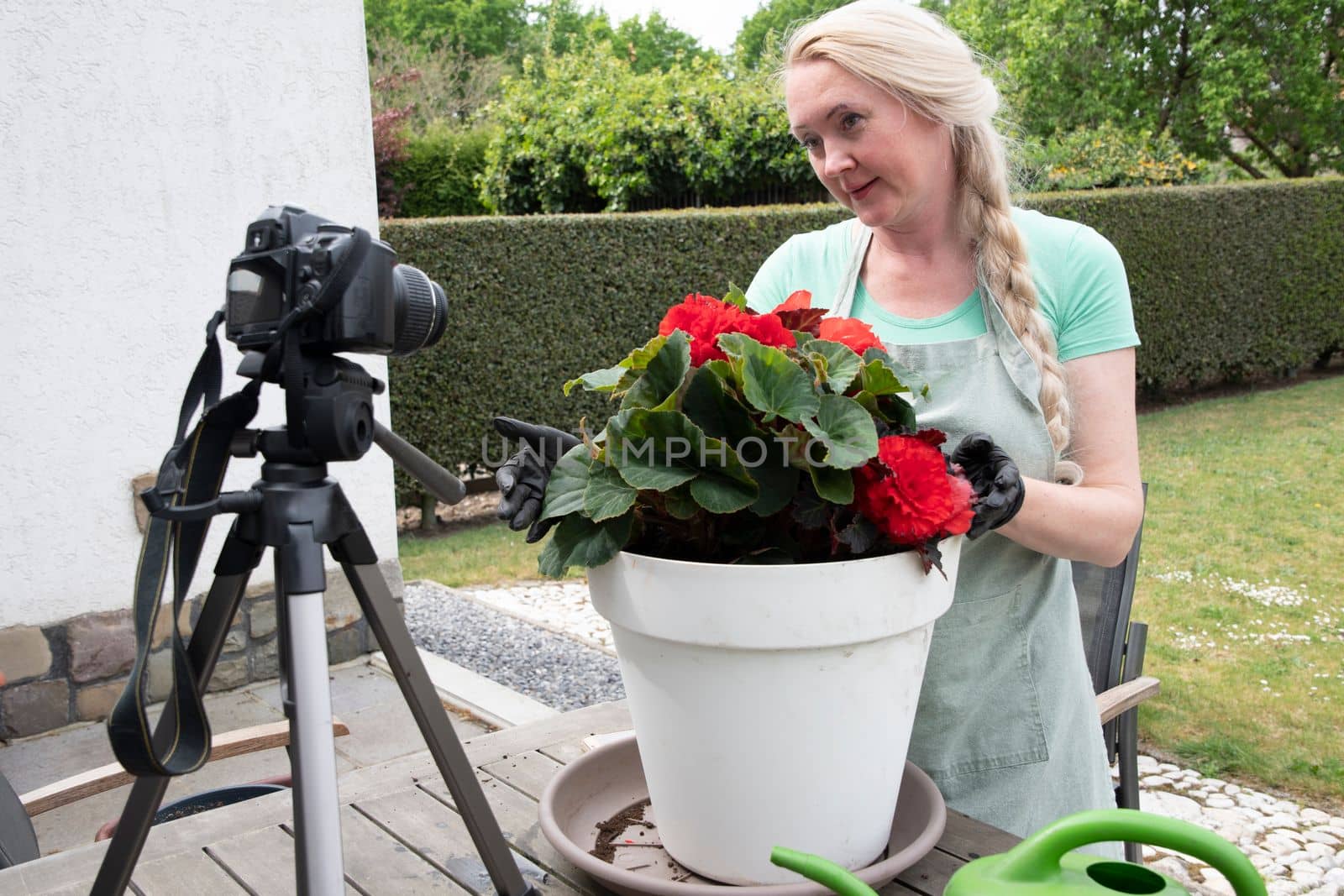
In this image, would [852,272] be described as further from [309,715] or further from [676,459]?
[309,715]

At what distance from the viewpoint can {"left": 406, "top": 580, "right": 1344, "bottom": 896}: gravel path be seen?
2928 mm

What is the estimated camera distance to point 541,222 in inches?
263

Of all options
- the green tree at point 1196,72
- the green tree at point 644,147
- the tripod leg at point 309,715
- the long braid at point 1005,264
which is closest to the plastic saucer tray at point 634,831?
the tripod leg at point 309,715

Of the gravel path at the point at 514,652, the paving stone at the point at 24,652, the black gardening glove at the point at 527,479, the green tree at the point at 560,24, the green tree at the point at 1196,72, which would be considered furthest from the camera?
the green tree at the point at 560,24

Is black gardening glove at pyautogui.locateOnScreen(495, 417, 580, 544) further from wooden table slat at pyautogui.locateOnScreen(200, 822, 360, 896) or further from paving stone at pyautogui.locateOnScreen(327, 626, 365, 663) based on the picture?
paving stone at pyautogui.locateOnScreen(327, 626, 365, 663)

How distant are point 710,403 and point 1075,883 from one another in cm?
48

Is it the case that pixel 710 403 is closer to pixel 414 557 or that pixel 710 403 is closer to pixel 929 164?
pixel 929 164

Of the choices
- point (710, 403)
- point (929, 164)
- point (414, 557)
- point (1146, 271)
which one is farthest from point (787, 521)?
point (1146, 271)

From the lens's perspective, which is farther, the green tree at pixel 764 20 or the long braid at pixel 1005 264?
the green tree at pixel 764 20

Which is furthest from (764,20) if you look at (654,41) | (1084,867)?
(1084,867)

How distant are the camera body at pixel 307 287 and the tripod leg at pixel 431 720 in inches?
8.0

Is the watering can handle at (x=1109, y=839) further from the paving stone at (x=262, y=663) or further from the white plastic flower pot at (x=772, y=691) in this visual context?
the paving stone at (x=262, y=663)

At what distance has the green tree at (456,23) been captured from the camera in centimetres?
3035

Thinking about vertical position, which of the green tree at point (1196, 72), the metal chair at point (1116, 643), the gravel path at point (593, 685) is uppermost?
the green tree at point (1196, 72)
